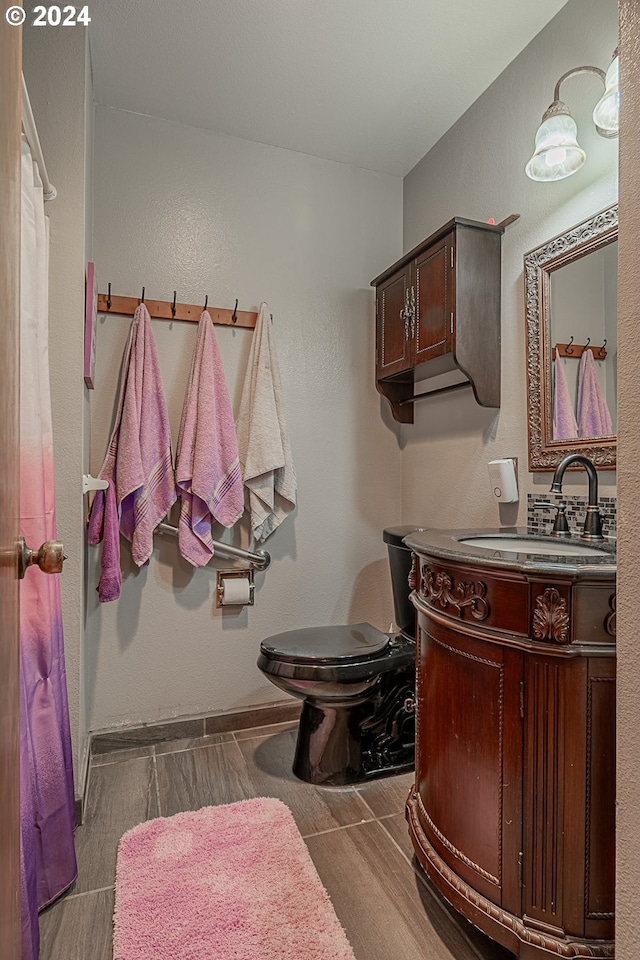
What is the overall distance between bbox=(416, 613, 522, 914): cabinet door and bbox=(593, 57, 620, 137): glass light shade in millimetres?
1413

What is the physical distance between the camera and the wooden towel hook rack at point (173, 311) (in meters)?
2.15

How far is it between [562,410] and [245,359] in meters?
1.35

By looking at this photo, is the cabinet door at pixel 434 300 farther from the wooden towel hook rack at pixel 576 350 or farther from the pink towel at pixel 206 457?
the pink towel at pixel 206 457

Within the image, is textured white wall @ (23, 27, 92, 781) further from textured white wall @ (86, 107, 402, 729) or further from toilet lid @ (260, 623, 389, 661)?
toilet lid @ (260, 623, 389, 661)

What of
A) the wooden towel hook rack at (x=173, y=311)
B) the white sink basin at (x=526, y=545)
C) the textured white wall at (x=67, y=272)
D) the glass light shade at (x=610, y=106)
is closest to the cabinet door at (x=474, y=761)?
the white sink basin at (x=526, y=545)

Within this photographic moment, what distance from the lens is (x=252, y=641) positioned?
2387 mm

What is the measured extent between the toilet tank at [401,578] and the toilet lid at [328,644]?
0.17m

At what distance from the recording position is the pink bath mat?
122cm

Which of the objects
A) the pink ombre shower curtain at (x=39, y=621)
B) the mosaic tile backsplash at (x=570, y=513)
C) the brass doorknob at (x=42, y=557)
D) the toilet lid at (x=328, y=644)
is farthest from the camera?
the toilet lid at (x=328, y=644)

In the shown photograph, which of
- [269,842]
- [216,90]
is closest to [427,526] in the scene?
[269,842]

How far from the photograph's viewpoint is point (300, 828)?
1665 mm

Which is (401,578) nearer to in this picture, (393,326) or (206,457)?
(206,457)

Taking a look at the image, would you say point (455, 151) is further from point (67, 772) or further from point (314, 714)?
point (67, 772)

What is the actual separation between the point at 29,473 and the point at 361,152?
7.02ft
